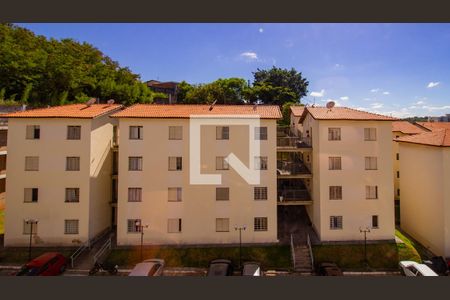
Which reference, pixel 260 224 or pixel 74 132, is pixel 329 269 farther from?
pixel 74 132

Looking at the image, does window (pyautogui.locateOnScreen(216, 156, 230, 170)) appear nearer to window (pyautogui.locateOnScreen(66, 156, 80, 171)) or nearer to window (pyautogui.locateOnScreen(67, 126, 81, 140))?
window (pyautogui.locateOnScreen(66, 156, 80, 171))

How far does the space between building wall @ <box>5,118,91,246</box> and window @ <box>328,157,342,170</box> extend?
1649 cm

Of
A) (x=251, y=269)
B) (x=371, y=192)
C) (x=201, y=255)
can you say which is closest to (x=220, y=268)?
(x=251, y=269)

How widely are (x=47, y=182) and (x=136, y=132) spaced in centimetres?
672

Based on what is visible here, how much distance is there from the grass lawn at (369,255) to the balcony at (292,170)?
505 cm

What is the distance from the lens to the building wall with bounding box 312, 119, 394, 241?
1831 centimetres

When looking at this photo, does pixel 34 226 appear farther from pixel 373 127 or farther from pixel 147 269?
pixel 373 127

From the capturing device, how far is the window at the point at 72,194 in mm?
17953

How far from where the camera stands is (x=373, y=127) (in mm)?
18688

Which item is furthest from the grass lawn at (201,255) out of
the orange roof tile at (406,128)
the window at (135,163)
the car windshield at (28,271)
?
the orange roof tile at (406,128)

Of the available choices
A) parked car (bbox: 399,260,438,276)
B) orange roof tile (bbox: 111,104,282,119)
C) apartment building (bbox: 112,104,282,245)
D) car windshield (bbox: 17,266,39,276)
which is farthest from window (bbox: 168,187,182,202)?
parked car (bbox: 399,260,438,276)

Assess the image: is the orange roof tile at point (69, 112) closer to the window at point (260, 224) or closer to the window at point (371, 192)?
the window at point (260, 224)

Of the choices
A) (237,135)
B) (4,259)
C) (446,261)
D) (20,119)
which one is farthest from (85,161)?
(446,261)
